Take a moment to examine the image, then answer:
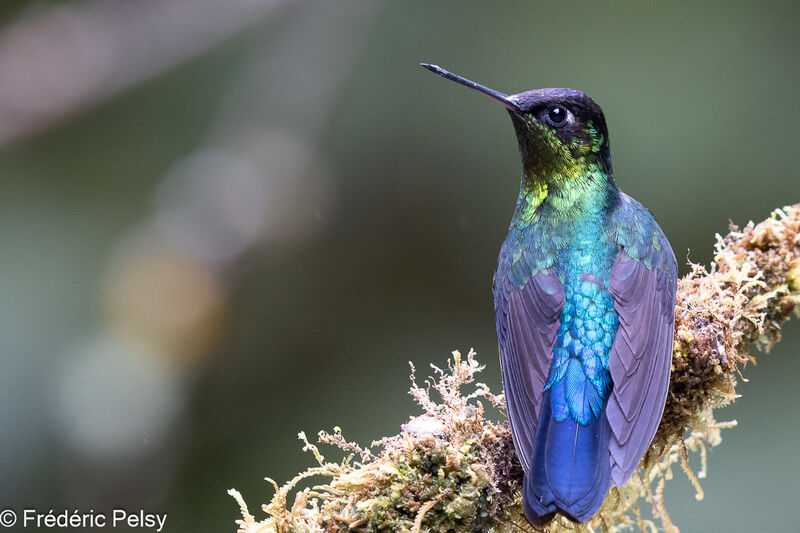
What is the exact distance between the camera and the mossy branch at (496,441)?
1829 millimetres

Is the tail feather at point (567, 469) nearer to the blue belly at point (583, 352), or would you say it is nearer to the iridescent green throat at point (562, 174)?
the blue belly at point (583, 352)

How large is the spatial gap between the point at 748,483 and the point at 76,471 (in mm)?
3587

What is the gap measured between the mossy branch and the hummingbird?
0.31 ft

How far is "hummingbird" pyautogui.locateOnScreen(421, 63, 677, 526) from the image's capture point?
1998 mm

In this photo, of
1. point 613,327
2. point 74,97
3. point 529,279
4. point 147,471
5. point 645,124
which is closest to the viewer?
point 613,327

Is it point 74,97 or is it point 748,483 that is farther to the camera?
point 74,97

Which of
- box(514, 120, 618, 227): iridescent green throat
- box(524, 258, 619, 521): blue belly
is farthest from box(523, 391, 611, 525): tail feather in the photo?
box(514, 120, 618, 227): iridescent green throat

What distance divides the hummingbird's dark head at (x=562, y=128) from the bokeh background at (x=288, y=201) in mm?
2170

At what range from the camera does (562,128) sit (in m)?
2.96

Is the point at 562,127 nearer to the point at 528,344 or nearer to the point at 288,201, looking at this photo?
the point at 528,344

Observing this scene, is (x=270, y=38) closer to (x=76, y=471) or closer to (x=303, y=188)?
(x=303, y=188)

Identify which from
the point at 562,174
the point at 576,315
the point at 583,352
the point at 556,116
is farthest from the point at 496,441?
the point at 556,116

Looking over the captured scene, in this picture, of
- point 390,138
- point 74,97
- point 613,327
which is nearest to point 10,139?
point 74,97

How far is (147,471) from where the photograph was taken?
4699mm
